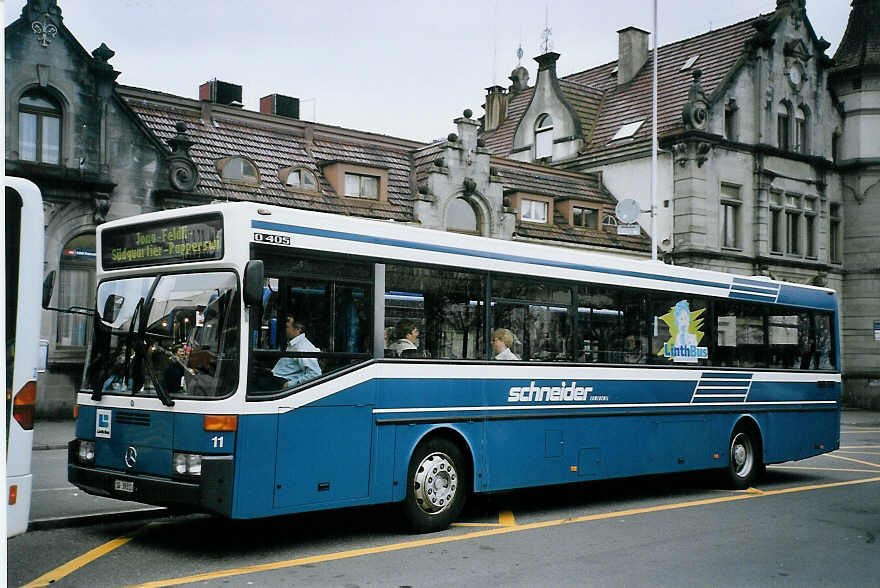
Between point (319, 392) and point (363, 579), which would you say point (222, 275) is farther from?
point (363, 579)

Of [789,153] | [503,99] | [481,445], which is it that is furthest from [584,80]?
[481,445]

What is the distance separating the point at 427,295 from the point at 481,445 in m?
1.79

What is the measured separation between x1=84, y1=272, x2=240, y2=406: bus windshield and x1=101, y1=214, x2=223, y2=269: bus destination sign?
179mm

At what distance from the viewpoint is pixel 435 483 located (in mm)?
10281

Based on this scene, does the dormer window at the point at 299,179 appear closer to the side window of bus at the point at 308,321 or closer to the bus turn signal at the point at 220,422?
the side window of bus at the point at 308,321

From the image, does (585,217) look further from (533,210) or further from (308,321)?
(308,321)

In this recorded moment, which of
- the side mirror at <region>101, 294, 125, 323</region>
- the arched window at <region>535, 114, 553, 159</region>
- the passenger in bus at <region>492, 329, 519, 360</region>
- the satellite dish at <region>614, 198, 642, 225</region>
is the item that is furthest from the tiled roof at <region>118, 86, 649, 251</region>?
the side mirror at <region>101, 294, 125, 323</region>

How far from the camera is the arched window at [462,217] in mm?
30688

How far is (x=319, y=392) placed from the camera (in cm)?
916

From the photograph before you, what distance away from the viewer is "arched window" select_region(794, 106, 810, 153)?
4028cm

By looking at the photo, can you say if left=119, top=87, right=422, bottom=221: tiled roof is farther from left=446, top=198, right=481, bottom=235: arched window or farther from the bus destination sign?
the bus destination sign

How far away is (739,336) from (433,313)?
21.4ft

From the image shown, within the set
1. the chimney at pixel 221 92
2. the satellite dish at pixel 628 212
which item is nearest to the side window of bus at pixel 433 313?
the satellite dish at pixel 628 212

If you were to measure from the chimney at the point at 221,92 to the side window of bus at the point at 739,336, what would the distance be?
72.7 feet
